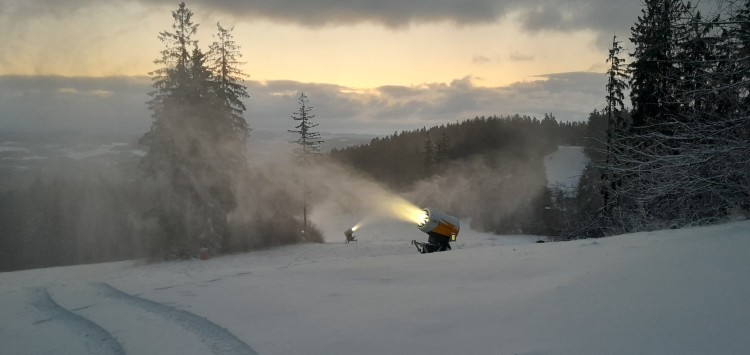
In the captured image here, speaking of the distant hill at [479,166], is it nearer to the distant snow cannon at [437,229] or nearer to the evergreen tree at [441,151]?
the evergreen tree at [441,151]

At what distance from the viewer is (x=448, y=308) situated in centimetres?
641

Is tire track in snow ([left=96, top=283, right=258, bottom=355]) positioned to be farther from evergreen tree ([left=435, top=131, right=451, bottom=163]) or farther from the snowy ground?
evergreen tree ([left=435, top=131, right=451, bottom=163])

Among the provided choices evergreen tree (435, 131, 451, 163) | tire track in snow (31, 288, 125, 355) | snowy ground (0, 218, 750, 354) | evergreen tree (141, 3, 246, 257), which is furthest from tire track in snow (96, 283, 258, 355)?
evergreen tree (435, 131, 451, 163)

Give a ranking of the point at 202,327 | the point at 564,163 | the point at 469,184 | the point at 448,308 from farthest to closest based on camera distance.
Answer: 1. the point at 564,163
2. the point at 469,184
3. the point at 202,327
4. the point at 448,308

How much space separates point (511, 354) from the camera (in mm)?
4598

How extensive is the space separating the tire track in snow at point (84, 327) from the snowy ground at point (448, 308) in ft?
0.12

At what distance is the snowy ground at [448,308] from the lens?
477 cm

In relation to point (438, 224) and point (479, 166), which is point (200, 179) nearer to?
point (438, 224)

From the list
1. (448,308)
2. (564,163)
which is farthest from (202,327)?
(564,163)

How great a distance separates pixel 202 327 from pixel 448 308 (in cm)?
357

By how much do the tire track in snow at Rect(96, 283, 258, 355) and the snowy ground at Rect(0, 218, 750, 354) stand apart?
28 mm

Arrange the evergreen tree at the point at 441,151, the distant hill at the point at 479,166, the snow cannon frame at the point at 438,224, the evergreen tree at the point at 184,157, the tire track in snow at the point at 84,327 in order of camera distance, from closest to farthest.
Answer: the tire track in snow at the point at 84,327, the snow cannon frame at the point at 438,224, the evergreen tree at the point at 184,157, the distant hill at the point at 479,166, the evergreen tree at the point at 441,151

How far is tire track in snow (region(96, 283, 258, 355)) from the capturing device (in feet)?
19.6

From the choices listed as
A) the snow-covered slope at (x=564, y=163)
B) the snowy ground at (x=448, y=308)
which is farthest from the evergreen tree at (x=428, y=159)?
the snowy ground at (x=448, y=308)
